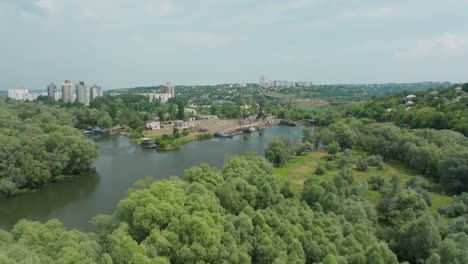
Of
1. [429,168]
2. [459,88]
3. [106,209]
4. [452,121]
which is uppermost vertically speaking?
[459,88]

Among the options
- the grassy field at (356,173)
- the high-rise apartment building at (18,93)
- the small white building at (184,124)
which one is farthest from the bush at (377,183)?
the high-rise apartment building at (18,93)

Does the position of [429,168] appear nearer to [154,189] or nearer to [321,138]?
[321,138]

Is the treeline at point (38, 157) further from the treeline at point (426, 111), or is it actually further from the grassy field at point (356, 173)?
the treeline at point (426, 111)

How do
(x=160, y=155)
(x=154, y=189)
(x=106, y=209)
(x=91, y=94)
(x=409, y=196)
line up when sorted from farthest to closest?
(x=91, y=94)
(x=160, y=155)
(x=106, y=209)
(x=409, y=196)
(x=154, y=189)

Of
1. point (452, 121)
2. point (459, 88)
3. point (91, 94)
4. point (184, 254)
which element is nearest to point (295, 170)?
point (184, 254)

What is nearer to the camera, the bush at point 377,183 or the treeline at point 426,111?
the bush at point 377,183

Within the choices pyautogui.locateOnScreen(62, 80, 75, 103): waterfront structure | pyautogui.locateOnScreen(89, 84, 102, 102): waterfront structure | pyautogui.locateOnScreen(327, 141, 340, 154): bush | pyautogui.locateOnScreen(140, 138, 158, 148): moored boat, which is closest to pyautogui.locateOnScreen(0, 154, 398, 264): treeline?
pyautogui.locateOnScreen(327, 141, 340, 154): bush
